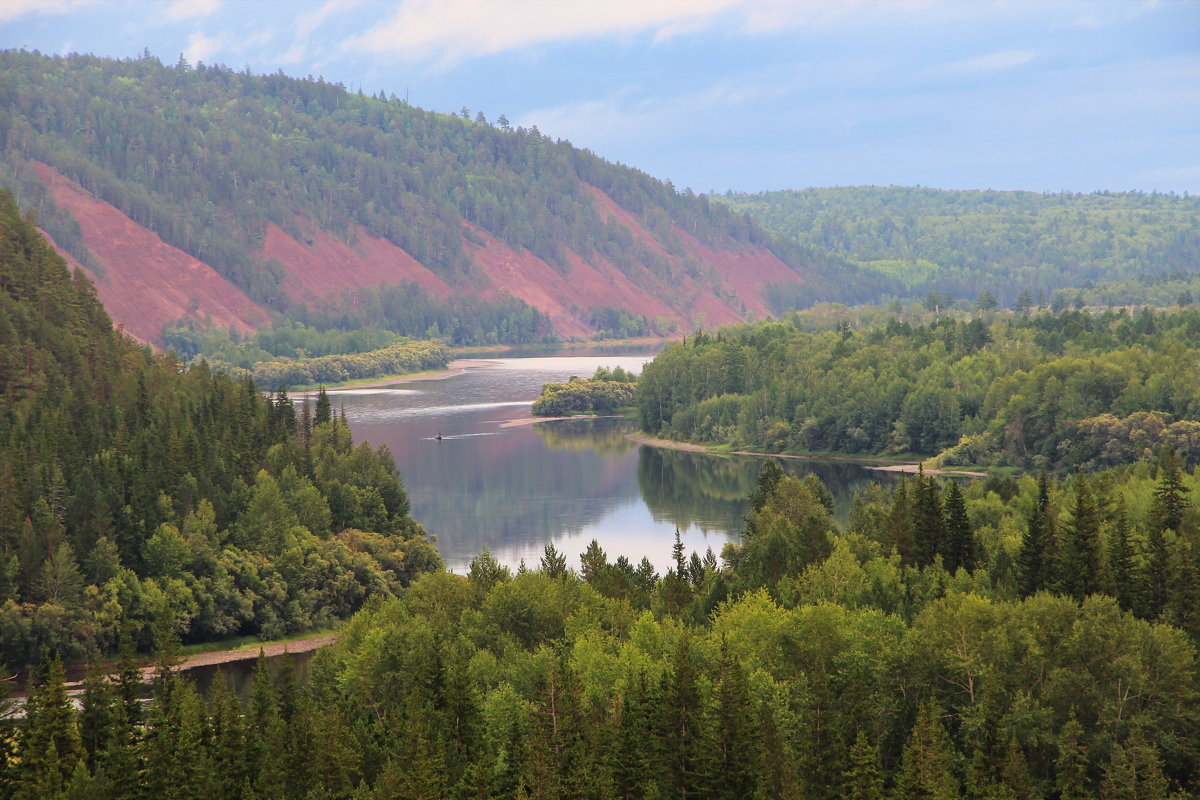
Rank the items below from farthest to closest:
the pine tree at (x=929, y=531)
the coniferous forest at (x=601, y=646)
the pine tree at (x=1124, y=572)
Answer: the pine tree at (x=929, y=531)
the pine tree at (x=1124, y=572)
the coniferous forest at (x=601, y=646)

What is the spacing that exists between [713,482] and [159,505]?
78.0 m

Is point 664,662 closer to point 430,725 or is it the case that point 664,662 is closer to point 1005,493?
point 430,725

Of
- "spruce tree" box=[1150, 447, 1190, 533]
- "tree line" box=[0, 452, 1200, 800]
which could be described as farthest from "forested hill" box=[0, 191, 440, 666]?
"spruce tree" box=[1150, 447, 1190, 533]

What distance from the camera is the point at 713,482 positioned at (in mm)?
167875

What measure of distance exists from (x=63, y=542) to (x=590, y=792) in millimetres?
50886

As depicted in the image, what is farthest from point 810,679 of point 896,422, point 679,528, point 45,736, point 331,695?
point 896,422

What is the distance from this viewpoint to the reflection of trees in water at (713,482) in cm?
14450

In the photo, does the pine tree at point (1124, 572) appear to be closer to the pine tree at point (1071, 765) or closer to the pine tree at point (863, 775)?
the pine tree at point (1071, 765)

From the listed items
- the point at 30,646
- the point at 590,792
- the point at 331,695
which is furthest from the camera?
the point at 30,646

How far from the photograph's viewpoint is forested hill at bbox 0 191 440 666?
9275cm

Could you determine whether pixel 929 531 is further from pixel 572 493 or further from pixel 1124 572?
pixel 572 493

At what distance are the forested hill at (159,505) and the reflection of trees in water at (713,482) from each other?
112 ft

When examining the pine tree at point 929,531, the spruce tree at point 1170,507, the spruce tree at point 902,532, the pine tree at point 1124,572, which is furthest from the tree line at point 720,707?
the spruce tree at point 902,532

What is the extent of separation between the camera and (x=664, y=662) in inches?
2559
